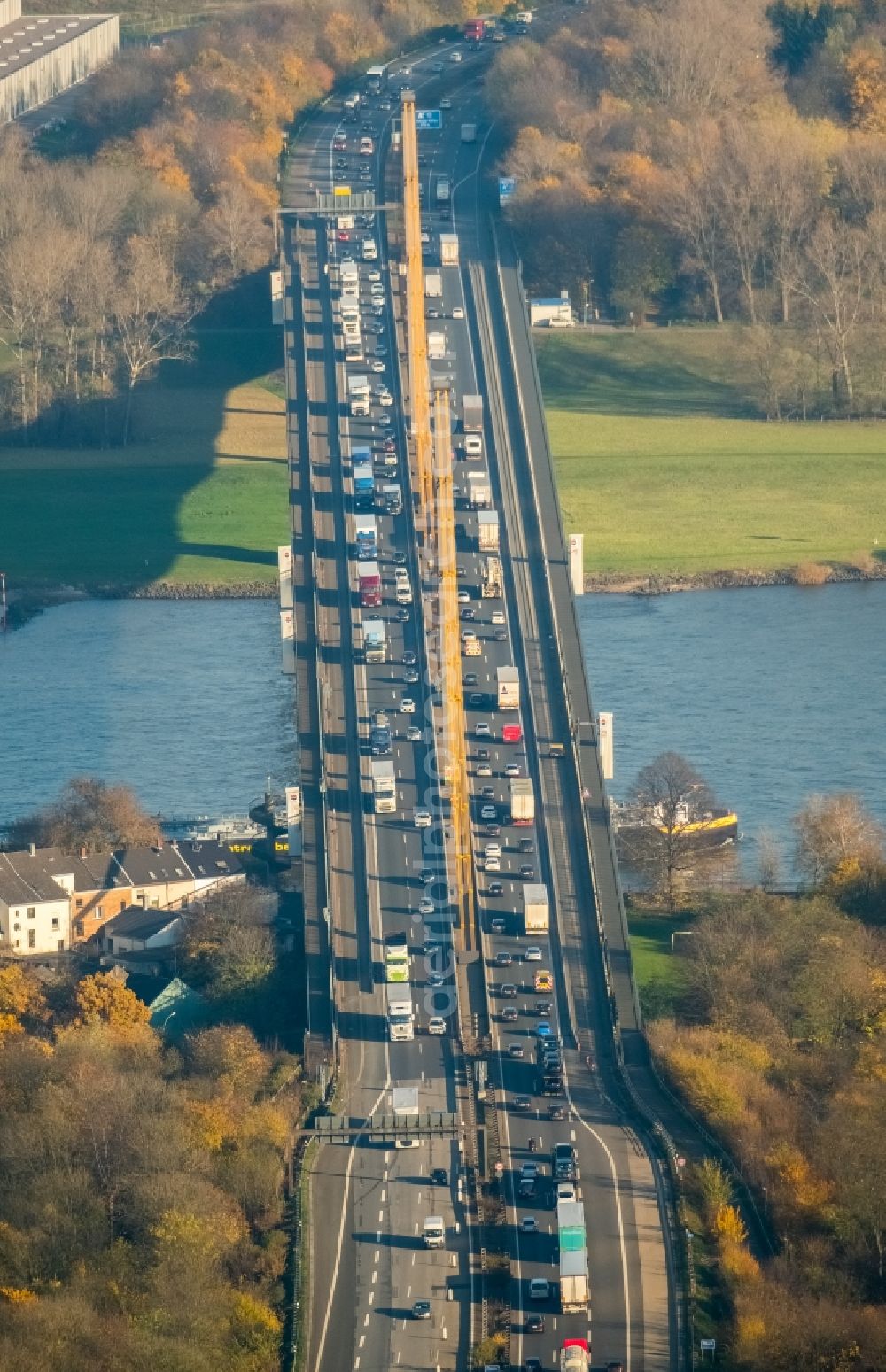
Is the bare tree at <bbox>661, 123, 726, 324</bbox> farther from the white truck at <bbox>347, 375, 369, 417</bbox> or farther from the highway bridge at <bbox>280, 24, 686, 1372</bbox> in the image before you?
the white truck at <bbox>347, 375, 369, 417</bbox>

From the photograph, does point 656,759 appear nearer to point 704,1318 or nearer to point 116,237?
point 704,1318

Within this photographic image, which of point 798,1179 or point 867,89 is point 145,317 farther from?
point 798,1179

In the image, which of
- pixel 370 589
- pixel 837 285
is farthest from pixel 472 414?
pixel 837 285

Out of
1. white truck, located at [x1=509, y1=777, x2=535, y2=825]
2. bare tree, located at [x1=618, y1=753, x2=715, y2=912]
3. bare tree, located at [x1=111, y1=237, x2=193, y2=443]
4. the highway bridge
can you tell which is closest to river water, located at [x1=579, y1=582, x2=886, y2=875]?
bare tree, located at [x1=618, y1=753, x2=715, y2=912]

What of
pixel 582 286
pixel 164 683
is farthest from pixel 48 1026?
pixel 582 286

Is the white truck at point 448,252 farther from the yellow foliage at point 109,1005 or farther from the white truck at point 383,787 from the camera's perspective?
the yellow foliage at point 109,1005

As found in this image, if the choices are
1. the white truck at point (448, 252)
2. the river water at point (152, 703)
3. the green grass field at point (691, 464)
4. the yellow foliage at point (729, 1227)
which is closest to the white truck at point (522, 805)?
the river water at point (152, 703)
